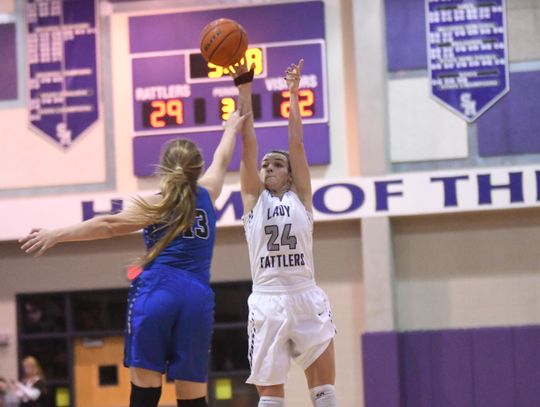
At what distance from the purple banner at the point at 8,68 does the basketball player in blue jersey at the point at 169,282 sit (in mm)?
8090

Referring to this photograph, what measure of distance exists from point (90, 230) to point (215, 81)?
732 centimetres

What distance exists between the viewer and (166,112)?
1126 centimetres

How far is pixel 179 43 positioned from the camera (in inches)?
447

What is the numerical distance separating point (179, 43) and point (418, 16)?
3.05 m

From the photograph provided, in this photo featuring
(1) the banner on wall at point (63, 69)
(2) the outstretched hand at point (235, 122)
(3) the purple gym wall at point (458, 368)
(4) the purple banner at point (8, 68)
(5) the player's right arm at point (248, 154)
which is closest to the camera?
(2) the outstretched hand at point (235, 122)

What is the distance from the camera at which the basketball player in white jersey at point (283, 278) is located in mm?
5527

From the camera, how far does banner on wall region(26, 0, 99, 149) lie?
11.6 meters

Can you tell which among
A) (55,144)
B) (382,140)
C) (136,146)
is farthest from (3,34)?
(382,140)

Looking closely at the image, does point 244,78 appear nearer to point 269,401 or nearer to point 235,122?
point 235,122

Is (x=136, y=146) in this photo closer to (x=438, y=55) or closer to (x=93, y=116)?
(x=93, y=116)

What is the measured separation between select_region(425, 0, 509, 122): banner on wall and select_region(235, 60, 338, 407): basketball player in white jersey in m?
5.58

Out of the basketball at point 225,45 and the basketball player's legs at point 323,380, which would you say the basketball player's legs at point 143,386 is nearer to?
the basketball player's legs at point 323,380

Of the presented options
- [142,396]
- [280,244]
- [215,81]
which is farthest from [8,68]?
[142,396]

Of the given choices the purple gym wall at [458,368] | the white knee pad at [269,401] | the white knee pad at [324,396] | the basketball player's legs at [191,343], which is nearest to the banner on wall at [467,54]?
the purple gym wall at [458,368]
